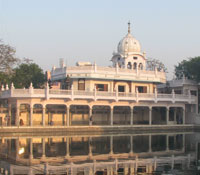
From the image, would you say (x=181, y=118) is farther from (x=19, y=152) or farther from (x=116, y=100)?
(x=19, y=152)

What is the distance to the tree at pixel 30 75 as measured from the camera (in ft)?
198

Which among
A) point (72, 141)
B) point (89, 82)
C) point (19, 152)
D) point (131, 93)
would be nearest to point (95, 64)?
point (89, 82)

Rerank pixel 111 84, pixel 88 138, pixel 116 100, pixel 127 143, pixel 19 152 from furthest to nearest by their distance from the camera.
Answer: pixel 111 84 → pixel 116 100 → pixel 88 138 → pixel 127 143 → pixel 19 152

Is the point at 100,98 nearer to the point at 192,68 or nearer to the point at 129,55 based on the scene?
the point at 129,55

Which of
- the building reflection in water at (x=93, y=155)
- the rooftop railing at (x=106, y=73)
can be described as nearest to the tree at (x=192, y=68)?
the rooftop railing at (x=106, y=73)

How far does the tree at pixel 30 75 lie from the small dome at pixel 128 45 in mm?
14980

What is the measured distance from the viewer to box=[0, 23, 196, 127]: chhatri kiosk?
41.6 meters

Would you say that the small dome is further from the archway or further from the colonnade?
the archway

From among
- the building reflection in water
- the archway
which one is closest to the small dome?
the archway

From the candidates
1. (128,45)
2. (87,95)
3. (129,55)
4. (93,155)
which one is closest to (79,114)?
(87,95)

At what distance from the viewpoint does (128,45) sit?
54.1 metres

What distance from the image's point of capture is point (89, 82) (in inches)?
1827

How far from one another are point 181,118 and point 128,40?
12991 millimetres

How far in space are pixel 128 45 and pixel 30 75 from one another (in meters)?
17.3
